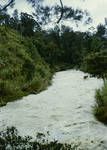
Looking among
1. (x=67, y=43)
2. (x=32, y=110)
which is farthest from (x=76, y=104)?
(x=67, y=43)

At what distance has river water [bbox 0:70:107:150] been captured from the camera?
7988 millimetres

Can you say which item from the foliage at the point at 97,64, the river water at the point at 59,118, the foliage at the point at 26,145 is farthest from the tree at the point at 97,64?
the foliage at the point at 26,145

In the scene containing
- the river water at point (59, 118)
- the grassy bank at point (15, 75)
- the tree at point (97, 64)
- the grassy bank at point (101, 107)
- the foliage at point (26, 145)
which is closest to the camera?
the foliage at point (26, 145)

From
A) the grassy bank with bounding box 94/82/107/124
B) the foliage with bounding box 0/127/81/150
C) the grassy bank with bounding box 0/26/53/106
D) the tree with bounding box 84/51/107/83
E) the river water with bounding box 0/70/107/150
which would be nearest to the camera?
the foliage with bounding box 0/127/81/150

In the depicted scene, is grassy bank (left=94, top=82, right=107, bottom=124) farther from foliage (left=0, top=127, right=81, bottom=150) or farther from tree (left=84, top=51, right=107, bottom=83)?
tree (left=84, top=51, right=107, bottom=83)

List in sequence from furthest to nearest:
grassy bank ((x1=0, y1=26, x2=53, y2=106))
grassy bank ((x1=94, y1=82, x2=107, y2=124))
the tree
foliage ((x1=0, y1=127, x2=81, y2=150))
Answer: the tree → grassy bank ((x1=0, y1=26, x2=53, y2=106)) → grassy bank ((x1=94, y1=82, x2=107, y2=124)) → foliage ((x1=0, y1=127, x2=81, y2=150))

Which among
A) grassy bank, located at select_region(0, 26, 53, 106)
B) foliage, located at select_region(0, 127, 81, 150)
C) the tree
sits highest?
foliage, located at select_region(0, 127, 81, 150)

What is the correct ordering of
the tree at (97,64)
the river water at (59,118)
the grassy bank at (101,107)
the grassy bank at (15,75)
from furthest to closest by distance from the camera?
the tree at (97,64) < the grassy bank at (15,75) < the grassy bank at (101,107) < the river water at (59,118)

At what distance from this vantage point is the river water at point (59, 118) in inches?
314

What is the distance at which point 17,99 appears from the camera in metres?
13.2

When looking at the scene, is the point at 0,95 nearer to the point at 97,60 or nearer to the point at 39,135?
the point at 39,135

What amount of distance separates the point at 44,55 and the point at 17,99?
73.5ft

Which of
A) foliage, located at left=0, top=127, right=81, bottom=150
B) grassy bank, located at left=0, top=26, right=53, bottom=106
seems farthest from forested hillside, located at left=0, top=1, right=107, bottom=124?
foliage, located at left=0, top=127, right=81, bottom=150

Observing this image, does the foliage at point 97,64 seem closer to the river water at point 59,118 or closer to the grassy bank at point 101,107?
the river water at point 59,118
